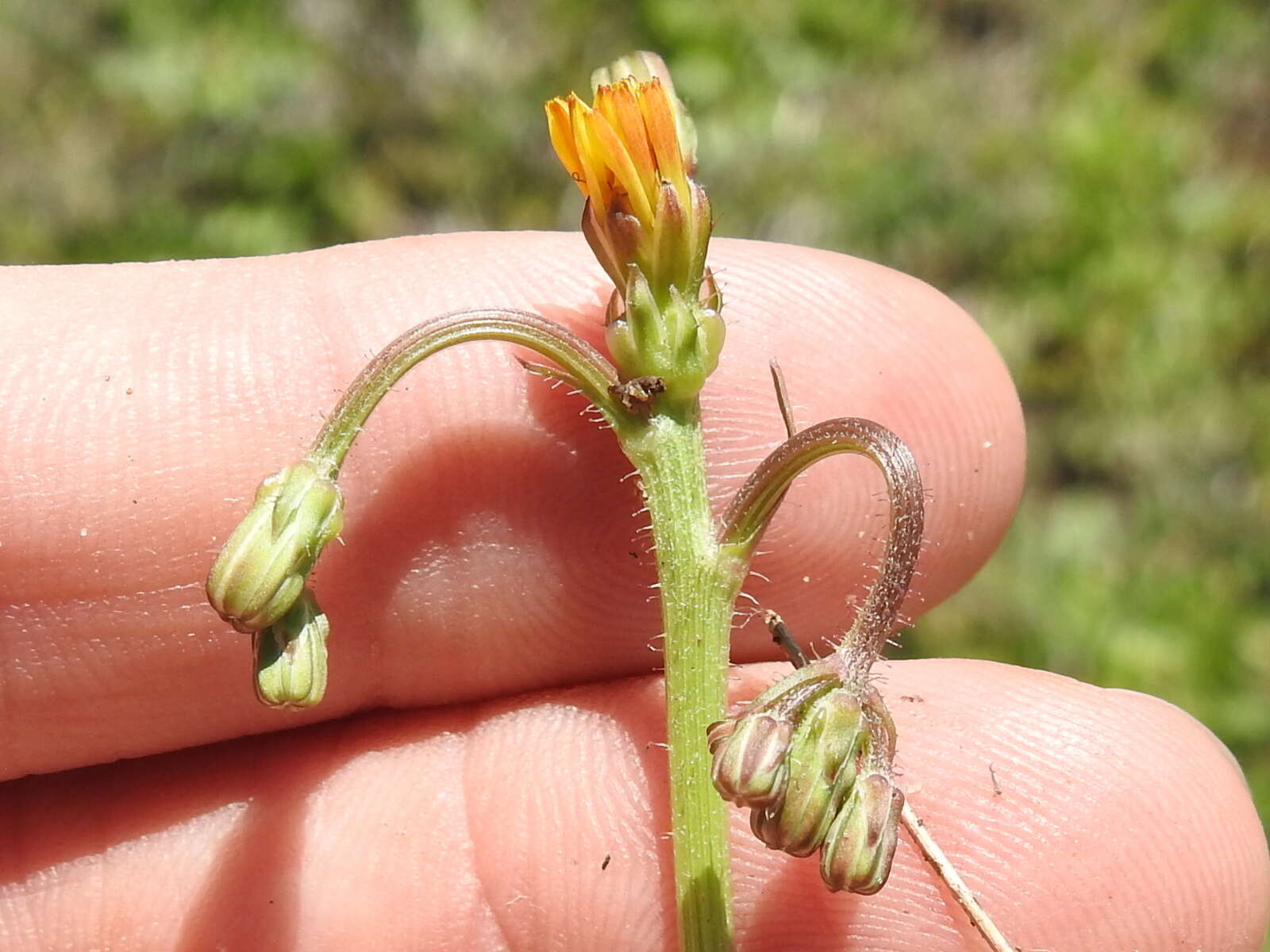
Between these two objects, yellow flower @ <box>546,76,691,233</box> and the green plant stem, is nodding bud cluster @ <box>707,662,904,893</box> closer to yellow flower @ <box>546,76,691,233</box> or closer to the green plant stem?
the green plant stem

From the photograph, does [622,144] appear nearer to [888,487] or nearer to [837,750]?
[888,487]

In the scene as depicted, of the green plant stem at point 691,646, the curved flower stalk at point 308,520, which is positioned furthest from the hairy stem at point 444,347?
the green plant stem at point 691,646

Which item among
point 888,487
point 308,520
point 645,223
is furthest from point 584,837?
point 645,223

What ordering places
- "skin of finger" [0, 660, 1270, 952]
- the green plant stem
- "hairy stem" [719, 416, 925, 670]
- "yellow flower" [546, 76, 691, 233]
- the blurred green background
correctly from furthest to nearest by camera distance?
the blurred green background
"skin of finger" [0, 660, 1270, 952]
the green plant stem
"yellow flower" [546, 76, 691, 233]
"hairy stem" [719, 416, 925, 670]

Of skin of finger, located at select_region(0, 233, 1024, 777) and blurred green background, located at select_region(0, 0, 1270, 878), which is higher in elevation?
blurred green background, located at select_region(0, 0, 1270, 878)

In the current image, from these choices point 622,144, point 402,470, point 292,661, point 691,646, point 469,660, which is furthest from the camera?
point 469,660

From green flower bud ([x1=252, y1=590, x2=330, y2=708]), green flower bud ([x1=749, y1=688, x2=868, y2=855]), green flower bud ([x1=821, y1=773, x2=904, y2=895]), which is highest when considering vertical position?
green flower bud ([x1=252, y1=590, x2=330, y2=708])

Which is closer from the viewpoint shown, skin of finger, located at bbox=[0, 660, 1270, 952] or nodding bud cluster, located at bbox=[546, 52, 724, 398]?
nodding bud cluster, located at bbox=[546, 52, 724, 398]

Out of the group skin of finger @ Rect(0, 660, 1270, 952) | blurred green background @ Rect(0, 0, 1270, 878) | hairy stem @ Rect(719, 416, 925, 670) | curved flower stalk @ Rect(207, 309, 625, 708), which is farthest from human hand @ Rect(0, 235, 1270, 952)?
blurred green background @ Rect(0, 0, 1270, 878)
